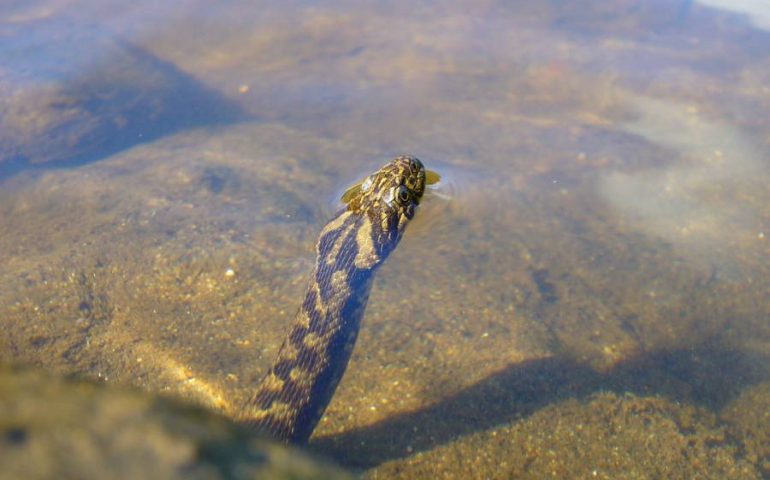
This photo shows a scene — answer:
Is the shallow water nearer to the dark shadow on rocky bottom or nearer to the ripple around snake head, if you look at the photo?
the dark shadow on rocky bottom

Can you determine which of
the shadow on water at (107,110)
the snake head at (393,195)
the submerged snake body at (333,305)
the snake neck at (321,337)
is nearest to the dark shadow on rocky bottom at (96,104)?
the shadow on water at (107,110)

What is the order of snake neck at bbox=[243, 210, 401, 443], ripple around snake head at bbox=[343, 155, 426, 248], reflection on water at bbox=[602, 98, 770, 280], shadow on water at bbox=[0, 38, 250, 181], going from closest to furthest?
snake neck at bbox=[243, 210, 401, 443], ripple around snake head at bbox=[343, 155, 426, 248], reflection on water at bbox=[602, 98, 770, 280], shadow on water at bbox=[0, 38, 250, 181]

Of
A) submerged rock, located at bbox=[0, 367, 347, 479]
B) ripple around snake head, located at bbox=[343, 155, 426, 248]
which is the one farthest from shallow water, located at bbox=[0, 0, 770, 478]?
submerged rock, located at bbox=[0, 367, 347, 479]

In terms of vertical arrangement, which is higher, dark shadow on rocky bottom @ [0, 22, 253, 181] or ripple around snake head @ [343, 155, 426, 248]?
ripple around snake head @ [343, 155, 426, 248]

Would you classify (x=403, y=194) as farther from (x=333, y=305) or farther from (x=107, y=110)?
(x=107, y=110)

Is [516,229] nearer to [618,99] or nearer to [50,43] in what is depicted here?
[618,99]

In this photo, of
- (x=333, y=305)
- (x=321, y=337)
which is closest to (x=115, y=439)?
(x=321, y=337)
